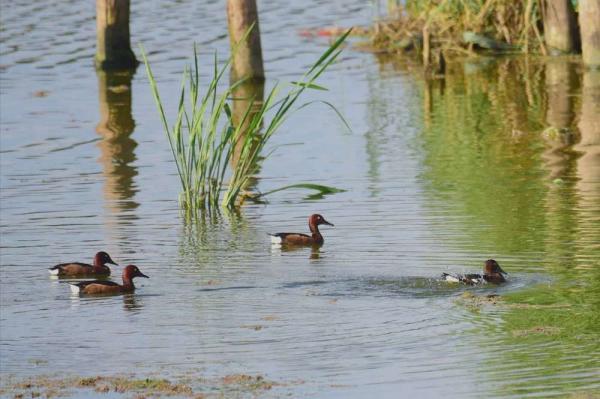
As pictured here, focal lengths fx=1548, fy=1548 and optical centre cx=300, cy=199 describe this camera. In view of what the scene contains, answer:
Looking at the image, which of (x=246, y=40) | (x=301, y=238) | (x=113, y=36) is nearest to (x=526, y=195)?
(x=301, y=238)

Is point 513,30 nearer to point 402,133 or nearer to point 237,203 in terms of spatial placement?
point 402,133

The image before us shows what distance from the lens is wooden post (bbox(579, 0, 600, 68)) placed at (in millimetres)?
23859

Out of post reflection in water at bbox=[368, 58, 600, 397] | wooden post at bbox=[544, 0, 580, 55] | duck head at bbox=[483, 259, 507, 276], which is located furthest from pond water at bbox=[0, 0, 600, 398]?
wooden post at bbox=[544, 0, 580, 55]

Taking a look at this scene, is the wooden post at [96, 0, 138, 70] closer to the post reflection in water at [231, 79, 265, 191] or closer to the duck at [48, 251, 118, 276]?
the post reflection in water at [231, 79, 265, 191]

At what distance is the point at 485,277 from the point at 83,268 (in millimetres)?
3470

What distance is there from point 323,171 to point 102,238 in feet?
13.6

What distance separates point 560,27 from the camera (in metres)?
25.8

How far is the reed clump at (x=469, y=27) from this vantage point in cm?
2692

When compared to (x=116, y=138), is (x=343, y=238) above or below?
below

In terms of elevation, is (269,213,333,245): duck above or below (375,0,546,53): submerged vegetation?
below

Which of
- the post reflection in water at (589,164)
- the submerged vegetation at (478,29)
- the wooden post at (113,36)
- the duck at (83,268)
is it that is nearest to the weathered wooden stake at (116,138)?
the wooden post at (113,36)

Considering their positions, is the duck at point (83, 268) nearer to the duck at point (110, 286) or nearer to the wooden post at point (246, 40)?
the duck at point (110, 286)

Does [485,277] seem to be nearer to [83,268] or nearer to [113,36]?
[83,268]

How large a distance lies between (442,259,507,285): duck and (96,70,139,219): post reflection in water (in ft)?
15.5
